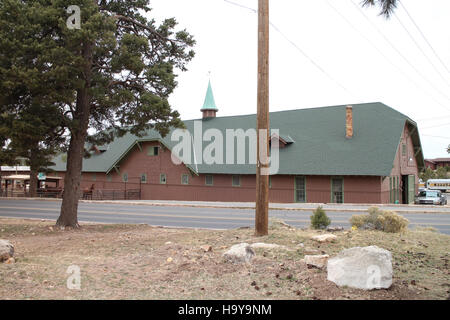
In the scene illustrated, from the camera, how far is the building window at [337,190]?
1144 inches

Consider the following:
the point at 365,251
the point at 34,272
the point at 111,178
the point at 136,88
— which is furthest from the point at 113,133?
the point at 111,178

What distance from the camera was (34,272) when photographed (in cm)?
686

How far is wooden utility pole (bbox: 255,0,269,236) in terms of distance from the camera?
9977 mm

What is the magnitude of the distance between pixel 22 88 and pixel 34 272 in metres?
7.54

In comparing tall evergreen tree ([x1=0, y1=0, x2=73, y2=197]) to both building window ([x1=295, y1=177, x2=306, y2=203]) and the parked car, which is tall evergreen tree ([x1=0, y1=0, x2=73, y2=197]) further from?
the parked car

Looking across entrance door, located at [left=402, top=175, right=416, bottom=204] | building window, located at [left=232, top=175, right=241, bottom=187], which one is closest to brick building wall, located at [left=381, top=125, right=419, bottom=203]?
entrance door, located at [left=402, top=175, right=416, bottom=204]

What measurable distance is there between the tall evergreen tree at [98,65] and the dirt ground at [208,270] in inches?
189

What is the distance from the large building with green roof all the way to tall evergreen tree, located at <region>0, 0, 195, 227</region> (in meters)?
14.5

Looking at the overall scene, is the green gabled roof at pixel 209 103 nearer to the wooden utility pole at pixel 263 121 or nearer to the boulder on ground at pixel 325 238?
the wooden utility pole at pixel 263 121

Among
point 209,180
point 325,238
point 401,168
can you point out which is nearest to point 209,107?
point 209,180

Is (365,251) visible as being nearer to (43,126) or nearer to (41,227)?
(43,126)

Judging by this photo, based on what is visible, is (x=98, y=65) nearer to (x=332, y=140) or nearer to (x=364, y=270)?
(x=364, y=270)

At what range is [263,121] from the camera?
398 inches

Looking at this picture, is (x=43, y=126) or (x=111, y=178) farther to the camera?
(x=111, y=178)
